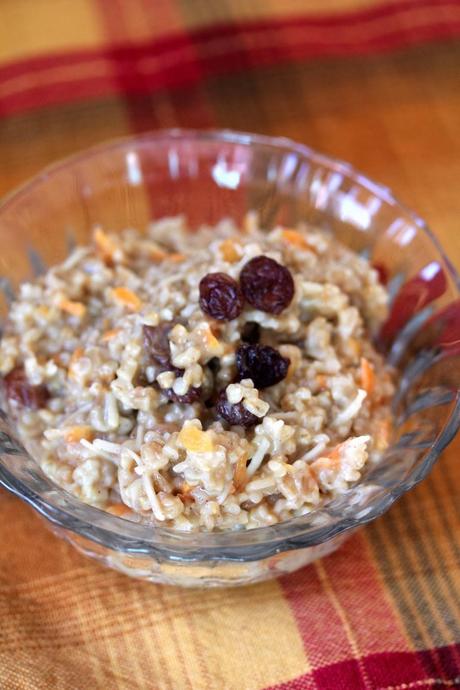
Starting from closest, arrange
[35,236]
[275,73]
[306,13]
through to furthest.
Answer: [35,236] < [275,73] < [306,13]

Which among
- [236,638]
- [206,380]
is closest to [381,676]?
[236,638]

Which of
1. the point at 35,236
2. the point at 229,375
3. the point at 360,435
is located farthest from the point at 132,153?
the point at 360,435

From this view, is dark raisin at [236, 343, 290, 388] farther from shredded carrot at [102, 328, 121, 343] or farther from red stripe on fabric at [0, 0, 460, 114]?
red stripe on fabric at [0, 0, 460, 114]

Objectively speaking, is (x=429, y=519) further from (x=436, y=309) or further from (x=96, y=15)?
(x=96, y=15)

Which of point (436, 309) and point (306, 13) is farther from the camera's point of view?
point (306, 13)

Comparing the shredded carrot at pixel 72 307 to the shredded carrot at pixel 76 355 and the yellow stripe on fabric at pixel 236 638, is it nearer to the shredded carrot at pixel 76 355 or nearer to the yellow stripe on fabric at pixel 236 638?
the shredded carrot at pixel 76 355

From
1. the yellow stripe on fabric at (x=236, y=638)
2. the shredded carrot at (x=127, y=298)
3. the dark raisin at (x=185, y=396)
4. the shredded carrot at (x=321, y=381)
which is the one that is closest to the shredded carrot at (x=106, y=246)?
the shredded carrot at (x=127, y=298)

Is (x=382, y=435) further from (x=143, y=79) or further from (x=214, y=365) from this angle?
(x=143, y=79)

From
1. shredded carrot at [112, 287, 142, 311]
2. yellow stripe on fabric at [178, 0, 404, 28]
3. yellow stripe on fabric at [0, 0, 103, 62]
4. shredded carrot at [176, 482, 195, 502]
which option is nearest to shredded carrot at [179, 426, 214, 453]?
shredded carrot at [176, 482, 195, 502]
